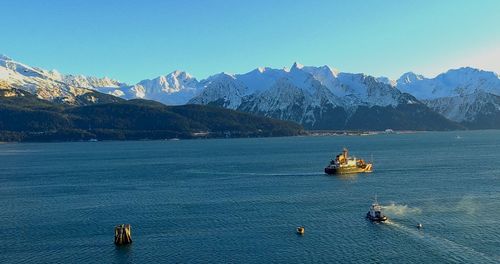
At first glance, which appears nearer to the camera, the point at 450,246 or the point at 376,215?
the point at 450,246

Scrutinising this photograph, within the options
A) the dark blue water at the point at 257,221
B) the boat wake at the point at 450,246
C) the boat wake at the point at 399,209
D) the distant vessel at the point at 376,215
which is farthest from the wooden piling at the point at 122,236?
the boat wake at the point at 399,209

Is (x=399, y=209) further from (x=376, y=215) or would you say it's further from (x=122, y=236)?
(x=122, y=236)

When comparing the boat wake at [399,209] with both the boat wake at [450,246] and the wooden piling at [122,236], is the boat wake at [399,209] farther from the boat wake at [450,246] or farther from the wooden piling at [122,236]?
the wooden piling at [122,236]

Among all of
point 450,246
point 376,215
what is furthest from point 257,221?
point 450,246

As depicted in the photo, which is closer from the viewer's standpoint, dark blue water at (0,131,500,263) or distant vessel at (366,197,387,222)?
dark blue water at (0,131,500,263)

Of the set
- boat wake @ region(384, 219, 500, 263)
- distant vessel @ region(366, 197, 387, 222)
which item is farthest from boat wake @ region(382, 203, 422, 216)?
boat wake @ region(384, 219, 500, 263)

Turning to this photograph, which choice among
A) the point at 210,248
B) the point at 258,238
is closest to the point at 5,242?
the point at 210,248

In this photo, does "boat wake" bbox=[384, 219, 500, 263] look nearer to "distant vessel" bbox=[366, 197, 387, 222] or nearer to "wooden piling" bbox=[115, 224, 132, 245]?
"distant vessel" bbox=[366, 197, 387, 222]

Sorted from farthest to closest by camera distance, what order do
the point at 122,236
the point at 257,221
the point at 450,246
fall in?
the point at 257,221
the point at 122,236
the point at 450,246
